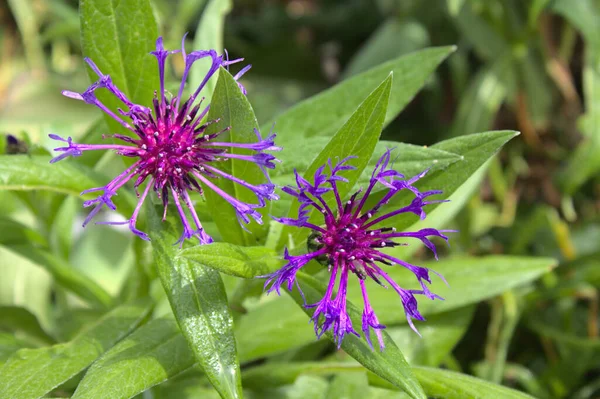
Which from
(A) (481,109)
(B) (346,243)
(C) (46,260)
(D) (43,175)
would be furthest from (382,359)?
(A) (481,109)

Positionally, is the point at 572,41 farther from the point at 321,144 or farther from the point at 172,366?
the point at 172,366

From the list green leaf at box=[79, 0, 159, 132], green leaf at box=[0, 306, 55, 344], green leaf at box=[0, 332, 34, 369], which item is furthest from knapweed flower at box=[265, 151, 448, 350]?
green leaf at box=[0, 306, 55, 344]

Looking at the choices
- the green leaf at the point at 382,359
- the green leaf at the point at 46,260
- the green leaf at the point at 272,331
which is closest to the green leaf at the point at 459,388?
the green leaf at the point at 382,359

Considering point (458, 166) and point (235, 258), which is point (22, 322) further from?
point (458, 166)

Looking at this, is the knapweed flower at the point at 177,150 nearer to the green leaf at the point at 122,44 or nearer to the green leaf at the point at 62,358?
the green leaf at the point at 122,44

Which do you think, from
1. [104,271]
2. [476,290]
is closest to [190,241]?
[476,290]
